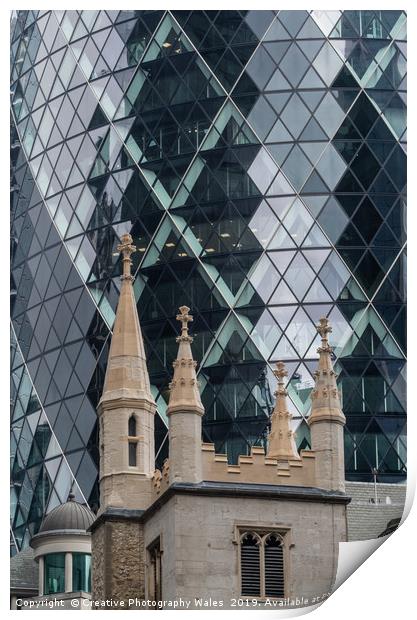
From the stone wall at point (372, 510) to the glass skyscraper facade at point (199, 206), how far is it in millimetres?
7450

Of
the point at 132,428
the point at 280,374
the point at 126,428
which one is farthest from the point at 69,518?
the point at 126,428

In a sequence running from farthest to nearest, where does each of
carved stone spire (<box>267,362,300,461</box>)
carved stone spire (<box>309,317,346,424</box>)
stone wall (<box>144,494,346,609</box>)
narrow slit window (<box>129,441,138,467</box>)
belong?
carved stone spire (<box>267,362,300,461</box>)
narrow slit window (<box>129,441,138,467</box>)
carved stone spire (<box>309,317,346,424</box>)
stone wall (<box>144,494,346,609</box>)

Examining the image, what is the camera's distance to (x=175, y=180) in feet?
217

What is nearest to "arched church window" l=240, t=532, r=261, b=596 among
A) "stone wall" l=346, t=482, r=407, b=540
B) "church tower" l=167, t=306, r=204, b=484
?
"church tower" l=167, t=306, r=204, b=484

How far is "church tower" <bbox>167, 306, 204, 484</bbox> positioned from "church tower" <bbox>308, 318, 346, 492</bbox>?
7.69 feet

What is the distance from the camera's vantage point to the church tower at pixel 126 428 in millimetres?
54906

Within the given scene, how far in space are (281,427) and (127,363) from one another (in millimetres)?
5151

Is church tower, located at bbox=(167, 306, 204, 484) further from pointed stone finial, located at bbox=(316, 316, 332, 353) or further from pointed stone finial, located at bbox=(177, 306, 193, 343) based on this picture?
pointed stone finial, located at bbox=(316, 316, 332, 353)

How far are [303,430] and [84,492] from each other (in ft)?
20.8

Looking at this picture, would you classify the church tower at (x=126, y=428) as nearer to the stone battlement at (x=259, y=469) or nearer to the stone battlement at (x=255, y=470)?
the stone battlement at (x=255, y=470)

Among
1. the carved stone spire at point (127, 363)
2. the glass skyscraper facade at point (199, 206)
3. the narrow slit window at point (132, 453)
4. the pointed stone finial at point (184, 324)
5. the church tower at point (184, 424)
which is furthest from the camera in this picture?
the glass skyscraper facade at point (199, 206)

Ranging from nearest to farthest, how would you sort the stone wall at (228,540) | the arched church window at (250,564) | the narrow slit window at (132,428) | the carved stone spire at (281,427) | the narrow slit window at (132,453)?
the stone wall at (228,540) → the arched church window at (250,564) → the narrow slit window at (132,453) → the narrow slit window at (132,428) → the carved stone spire at (281,427)

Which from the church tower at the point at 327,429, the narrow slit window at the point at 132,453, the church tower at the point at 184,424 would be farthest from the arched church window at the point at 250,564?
the narrow slit window at the point at 132,453

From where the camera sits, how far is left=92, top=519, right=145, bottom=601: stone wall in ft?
176
